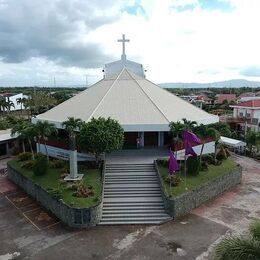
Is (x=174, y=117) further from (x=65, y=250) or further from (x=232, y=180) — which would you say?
(x=65, y=250)

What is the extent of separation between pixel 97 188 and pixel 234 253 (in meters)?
16.4

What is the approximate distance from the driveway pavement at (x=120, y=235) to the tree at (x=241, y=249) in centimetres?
904

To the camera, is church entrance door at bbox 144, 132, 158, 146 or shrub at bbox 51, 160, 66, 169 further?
church entrance door at bbox 144, 132, 158, 146

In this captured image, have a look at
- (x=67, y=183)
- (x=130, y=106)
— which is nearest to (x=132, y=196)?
(x=67, y=183)

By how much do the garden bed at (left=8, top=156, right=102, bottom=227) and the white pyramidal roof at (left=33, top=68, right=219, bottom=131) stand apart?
7.50 meters

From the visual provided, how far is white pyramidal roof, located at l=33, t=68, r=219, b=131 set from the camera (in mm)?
34812

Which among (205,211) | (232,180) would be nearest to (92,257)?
(205,211)

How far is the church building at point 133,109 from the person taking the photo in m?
34.8

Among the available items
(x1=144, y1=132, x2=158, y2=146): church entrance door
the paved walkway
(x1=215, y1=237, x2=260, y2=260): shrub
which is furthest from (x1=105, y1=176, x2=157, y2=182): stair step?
(x1=215, y1=237, x2=260, y2=260): shrub

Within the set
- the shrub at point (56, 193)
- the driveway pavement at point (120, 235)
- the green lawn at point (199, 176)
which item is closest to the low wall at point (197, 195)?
the green lawn at point (199, 176)

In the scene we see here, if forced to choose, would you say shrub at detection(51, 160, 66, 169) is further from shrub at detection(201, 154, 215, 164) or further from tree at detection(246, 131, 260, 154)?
tree at detection(246, 131, 260, 154)

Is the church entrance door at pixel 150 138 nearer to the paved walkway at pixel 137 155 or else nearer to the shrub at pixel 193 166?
the paved walkway at pixel 137 155

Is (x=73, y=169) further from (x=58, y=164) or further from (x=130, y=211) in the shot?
(x=130, y=211)

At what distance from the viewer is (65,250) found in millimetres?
19219
